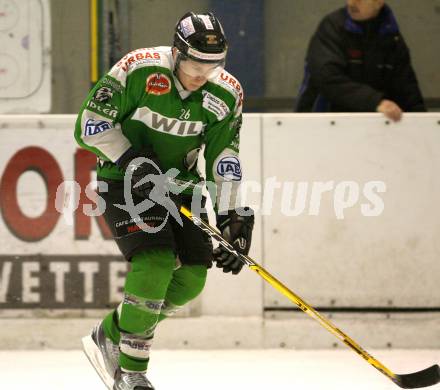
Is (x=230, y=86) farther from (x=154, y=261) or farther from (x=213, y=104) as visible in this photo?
(x=154, y=261)

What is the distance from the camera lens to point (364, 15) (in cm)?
513

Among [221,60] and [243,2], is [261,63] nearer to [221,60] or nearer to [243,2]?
[243,2]

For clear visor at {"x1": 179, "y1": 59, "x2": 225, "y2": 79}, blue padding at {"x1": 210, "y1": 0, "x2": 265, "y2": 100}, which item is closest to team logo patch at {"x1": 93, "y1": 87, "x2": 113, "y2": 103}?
clear visor at {"x1": 179, "y1": 59, "x2": 225, "y2": 79}

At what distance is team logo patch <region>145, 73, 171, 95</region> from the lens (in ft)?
12.4

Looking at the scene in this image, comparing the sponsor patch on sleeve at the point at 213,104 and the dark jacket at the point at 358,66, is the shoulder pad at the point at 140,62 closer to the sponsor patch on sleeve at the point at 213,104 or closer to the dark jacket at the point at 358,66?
the sponsor patch on sleeve at the point at 213,104

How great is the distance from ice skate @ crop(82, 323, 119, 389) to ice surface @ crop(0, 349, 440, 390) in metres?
0.29

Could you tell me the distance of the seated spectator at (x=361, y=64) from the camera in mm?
5094

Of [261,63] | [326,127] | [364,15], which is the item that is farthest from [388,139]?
[261,63]

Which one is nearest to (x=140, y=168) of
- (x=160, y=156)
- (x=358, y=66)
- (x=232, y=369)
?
(x=160, y=156)

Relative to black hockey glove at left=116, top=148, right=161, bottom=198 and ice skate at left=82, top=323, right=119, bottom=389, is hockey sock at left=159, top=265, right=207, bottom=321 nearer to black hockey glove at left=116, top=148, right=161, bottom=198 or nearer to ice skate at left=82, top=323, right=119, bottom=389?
ice skate at left=82, top=323, right=119, bottom=389

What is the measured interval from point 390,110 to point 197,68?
5.12ft

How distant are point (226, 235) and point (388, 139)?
1.34m

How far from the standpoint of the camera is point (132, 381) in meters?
3.76

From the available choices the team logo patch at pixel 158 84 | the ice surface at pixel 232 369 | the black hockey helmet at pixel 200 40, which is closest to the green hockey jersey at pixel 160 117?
the team logo patch at pixel 158 84
